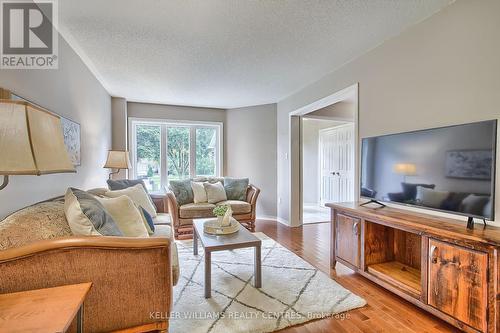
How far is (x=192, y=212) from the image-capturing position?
3.77m

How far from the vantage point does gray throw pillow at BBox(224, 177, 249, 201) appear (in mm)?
4359

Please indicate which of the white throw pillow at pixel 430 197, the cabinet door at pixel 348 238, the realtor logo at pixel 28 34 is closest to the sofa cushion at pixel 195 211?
the cabinet door at pixel 348 238

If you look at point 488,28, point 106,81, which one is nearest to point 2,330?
point 488,28

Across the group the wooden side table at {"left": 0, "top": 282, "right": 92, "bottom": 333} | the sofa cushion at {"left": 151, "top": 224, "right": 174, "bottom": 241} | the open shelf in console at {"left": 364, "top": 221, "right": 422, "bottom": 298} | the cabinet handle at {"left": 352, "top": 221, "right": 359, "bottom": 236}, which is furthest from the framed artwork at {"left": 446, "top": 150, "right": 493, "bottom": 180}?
the sofa cushion at {"left": 151, "top": 224, "right": 174, "bottom": 241}

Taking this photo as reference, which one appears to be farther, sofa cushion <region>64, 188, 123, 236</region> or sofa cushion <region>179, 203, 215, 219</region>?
sofa cushion <region>179, 203, 215, 219</region>

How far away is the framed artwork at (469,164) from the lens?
154cm

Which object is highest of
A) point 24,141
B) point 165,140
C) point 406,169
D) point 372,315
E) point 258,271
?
point 165,140

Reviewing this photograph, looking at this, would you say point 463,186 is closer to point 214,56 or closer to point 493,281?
point 493,281

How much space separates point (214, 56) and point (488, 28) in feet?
7.73

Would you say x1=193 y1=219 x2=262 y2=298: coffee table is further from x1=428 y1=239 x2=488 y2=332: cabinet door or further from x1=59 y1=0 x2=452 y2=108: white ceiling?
x1=59 y1=0 x2=452 y2=108: white ceiling

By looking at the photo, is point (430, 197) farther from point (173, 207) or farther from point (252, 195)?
point (173, 207)

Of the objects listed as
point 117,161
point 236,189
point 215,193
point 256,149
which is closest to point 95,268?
point 117,161

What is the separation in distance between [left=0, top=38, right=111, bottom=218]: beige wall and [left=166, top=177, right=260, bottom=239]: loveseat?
1132mm

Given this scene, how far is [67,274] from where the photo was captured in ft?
3.71
